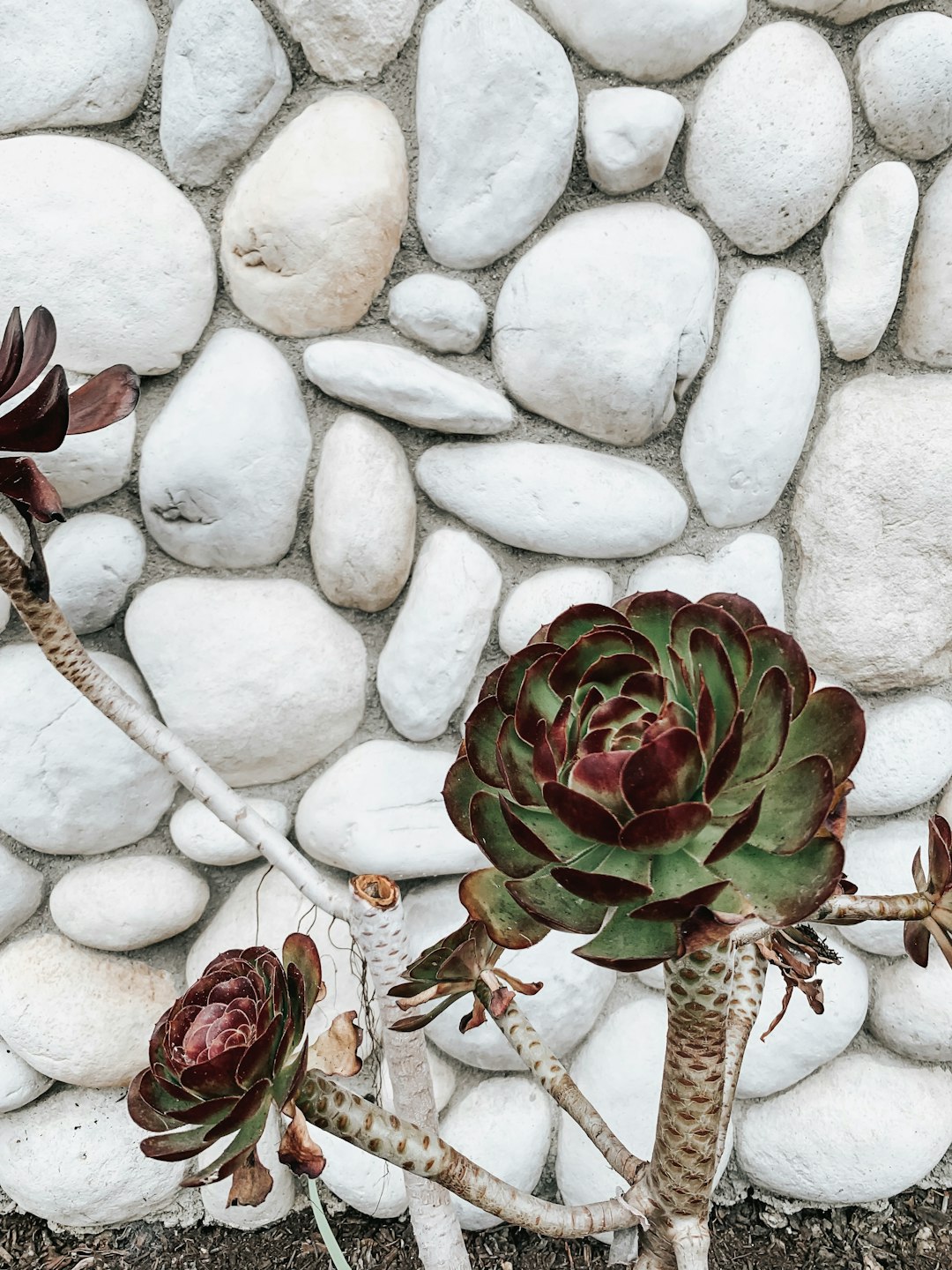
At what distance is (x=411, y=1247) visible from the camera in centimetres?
86

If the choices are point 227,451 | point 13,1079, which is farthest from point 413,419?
point 13,1079

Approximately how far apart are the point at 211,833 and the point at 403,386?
39cm

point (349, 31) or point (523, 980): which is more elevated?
point (349, 31)

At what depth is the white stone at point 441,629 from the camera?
0.75 metres

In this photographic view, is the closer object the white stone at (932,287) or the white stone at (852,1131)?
the white stone at (932,287)

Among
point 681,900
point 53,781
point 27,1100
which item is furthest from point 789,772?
point 27,1100

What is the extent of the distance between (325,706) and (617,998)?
40 cm

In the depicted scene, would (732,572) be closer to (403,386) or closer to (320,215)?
(403,386)

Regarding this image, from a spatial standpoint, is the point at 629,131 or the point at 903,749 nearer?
the point at 629,131

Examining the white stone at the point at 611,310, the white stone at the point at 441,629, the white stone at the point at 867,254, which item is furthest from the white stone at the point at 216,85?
the white stone at the point at 867,254

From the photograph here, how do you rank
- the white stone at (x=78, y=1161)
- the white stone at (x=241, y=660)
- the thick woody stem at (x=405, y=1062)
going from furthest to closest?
the white stone at (x=78, y=1161), the white stone at (x=241, y=660), the thick woody stem at (x=405, y=1062)

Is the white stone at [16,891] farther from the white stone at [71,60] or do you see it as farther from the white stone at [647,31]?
the white stone at [647,31]

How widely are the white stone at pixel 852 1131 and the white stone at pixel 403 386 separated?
27.1 inches

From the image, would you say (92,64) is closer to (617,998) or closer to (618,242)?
(618,242)
